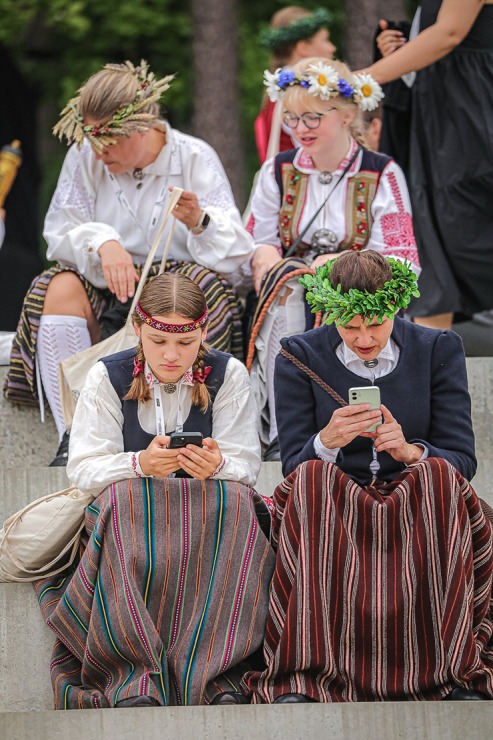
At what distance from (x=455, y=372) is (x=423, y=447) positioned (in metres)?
0.28

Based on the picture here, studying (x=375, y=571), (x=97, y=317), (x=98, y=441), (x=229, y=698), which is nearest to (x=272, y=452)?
(x=97, y=317)

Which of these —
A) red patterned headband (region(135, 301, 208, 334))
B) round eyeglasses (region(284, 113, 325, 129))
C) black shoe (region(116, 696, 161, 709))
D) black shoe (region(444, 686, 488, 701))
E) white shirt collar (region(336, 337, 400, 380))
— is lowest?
black shoe (region(116, 696, 161, 709))

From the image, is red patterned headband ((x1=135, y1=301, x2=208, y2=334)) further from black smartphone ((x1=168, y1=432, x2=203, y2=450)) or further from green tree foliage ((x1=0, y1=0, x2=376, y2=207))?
green tree foliage ((x1=0, y1=0, x2=376, y2=207))

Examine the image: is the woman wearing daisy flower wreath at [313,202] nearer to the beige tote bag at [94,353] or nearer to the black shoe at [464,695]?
the beige tote bag at [94,353]

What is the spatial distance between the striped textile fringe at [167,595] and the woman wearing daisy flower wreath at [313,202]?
124 centimetres

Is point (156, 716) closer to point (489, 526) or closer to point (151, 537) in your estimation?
point (151, 537)

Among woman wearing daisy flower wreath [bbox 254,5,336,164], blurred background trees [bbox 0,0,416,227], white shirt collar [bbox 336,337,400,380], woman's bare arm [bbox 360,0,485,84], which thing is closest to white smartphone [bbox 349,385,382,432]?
white shirt collar [bbox 336,337,400,380]

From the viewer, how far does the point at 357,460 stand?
13.7 feet

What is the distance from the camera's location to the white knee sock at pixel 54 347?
207 inches

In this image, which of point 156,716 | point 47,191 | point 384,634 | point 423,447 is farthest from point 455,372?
point 47,191

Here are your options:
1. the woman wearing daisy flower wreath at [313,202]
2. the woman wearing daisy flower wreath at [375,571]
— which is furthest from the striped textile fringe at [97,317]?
the woman wearing daisy flower wreath at [375,571]

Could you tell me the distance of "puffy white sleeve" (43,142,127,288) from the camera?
5359mm

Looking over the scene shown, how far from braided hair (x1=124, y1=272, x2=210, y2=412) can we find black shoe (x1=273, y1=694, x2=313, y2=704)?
92 centimetres

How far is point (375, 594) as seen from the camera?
383 centimetres
